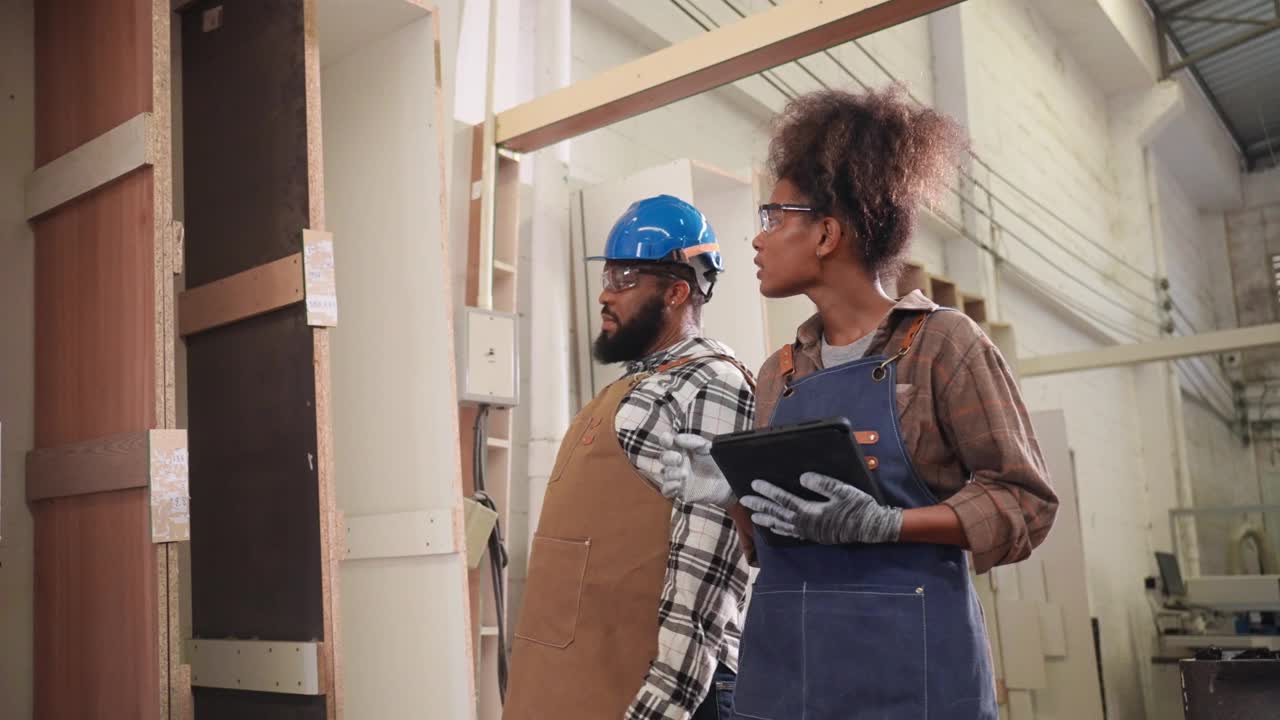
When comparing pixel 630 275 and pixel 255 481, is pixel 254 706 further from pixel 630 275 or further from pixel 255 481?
pixel 630 275

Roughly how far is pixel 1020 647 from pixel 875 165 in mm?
4766

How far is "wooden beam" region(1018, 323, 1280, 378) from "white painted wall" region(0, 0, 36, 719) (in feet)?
18.1

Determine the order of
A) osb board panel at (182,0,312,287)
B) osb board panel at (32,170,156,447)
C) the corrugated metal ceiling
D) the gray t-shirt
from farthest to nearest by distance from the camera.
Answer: the corrugated metal ceiling, osb board panel at (182,0,312,287), osb board panel at (32,170,156,447), the gray t-shirt

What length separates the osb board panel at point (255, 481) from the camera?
7.21 feet

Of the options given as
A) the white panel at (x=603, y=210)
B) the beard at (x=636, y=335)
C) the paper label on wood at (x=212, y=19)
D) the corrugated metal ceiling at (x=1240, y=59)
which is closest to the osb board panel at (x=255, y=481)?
the beard at (x=636, y=335)

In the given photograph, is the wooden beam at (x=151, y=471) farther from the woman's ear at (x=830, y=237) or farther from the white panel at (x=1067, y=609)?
the white panel at (x=1067, y=609)

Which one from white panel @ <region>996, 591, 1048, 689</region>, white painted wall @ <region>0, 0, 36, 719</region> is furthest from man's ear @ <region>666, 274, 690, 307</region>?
white panel @ <region>996, 591, 1048, 689</region>

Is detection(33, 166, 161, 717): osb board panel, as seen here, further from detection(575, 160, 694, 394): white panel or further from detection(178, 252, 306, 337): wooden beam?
detection(575, 160, 694, 394): white panel

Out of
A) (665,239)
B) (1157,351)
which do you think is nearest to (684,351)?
(665,239)

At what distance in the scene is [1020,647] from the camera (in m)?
5.78

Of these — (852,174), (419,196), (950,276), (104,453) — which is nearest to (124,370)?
(104,453)

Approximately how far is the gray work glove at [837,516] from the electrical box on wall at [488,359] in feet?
5.91

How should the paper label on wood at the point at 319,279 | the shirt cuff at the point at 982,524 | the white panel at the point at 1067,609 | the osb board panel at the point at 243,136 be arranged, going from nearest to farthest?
the shirt cuff at the point at 982,524, the paper label on wood at the point at 319,279, the osb board panel at the point at 243,136, the white panel at the point at 1067,609

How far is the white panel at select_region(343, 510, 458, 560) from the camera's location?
256cm
